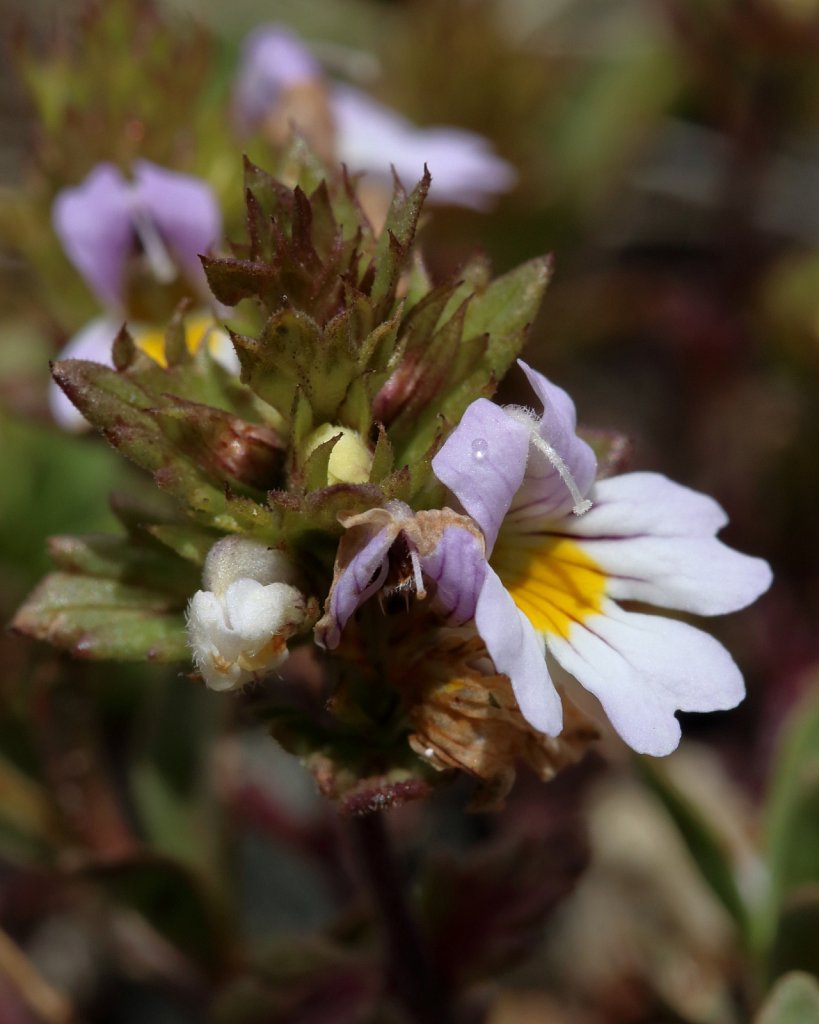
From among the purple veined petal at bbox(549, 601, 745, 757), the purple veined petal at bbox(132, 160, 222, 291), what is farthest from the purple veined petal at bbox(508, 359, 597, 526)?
the purple veined petal at bbox(132, 160, 222, 291)

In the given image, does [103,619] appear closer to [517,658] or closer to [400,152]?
[517,658]

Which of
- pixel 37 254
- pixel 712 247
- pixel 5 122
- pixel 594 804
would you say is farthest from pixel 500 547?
pixel 5 122

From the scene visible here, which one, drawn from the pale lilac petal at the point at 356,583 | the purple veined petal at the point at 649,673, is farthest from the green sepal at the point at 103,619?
the purple veined petal at the point at 649,673

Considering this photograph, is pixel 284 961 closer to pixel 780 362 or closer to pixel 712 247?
pixel 780 362

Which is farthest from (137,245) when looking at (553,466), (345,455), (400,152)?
(553,466)

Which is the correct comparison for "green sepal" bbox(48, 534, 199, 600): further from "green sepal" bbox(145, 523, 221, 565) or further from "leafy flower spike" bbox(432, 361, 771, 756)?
"leafy flower spike" bbox(432, 361, 771, 756)

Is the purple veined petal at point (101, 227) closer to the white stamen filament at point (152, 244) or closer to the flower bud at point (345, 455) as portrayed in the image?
the white stamen filament at point (152, 244)
